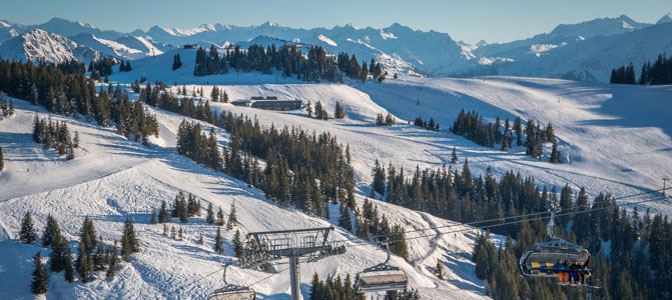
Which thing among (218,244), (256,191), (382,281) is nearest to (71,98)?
(256,191)

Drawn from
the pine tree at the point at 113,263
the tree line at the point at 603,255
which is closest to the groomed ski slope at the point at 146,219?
the pine tree at the point at 113,263

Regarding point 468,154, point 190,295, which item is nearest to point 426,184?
point 468,154

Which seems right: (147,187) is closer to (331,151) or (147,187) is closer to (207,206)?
(207,206)

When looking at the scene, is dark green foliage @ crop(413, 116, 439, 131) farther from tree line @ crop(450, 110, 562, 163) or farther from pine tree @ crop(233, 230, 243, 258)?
pine tree @ crop(233, 230, 243, 258)

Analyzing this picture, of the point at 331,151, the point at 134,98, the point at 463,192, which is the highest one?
the point at 134,98

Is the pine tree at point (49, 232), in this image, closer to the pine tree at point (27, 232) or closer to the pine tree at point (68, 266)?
the pine tree at point (27, 232)

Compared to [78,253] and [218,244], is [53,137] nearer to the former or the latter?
[78,253]
